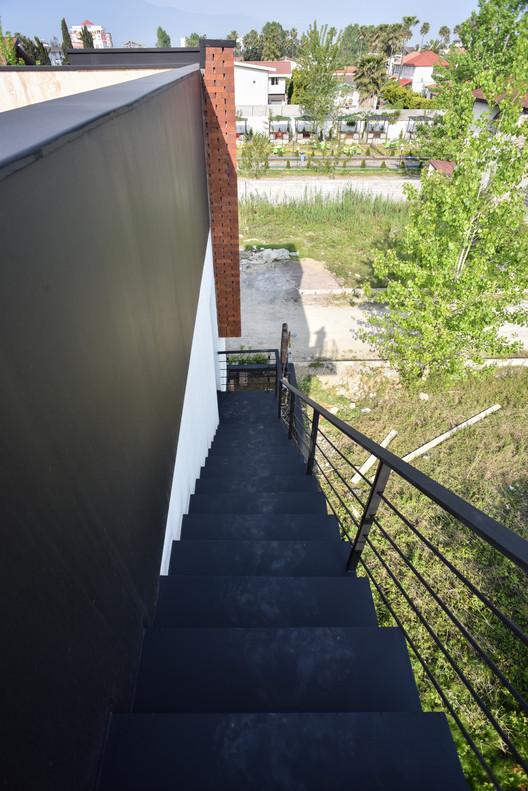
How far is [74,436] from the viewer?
1.07 metres

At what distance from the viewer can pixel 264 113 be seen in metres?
39.2

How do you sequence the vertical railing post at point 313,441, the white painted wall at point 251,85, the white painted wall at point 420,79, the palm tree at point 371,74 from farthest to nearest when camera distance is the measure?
1. the white painted wall at point 420,79
2. the palm tree at point 371,74
3. the white painted wall at point 251,85
4. the vertical railing post at point 313,441

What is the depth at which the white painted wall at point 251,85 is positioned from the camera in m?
39.2

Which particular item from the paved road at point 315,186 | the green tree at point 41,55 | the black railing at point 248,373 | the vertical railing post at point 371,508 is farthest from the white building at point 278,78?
the vertical railing post at point 371,508

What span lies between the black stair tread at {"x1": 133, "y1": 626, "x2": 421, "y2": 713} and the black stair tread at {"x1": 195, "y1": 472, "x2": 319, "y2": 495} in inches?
90.5

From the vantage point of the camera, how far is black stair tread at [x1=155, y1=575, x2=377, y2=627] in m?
2.16

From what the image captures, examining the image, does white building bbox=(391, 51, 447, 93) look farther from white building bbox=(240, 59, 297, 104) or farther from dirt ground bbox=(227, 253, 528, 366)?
dirt ground bbox=(227, 253, 528, 366)

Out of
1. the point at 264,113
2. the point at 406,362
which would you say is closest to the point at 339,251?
the point at 406,362

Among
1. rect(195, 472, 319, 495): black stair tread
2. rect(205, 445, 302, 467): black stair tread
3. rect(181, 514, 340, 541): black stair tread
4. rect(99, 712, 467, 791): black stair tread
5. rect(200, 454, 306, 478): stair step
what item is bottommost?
rect(205, 445, 302, 467): black stair tread

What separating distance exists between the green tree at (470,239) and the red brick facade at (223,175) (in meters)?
2.88

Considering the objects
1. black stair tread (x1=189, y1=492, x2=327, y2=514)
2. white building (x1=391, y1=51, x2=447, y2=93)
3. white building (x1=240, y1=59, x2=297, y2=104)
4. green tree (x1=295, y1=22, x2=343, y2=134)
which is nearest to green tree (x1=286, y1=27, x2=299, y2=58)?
white building (x1=391, y1=51, x2=447, y2=93)

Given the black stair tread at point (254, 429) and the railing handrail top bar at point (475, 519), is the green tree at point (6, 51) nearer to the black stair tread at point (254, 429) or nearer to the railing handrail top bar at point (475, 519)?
the black stair tread at point (254, 429)

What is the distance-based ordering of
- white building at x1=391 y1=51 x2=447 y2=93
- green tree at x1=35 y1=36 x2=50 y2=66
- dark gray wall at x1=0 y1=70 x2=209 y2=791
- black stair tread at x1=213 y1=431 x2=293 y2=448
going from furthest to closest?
white building at x1=391 y1=51 x2=447 y2=93, green tree at x1=35 y1=36 x2=50 y2=66, black stair tread at x1=213 y1=431 x2=293 y2=448, dark gray wall at x1=0 y1=70 x2=209 y2=791

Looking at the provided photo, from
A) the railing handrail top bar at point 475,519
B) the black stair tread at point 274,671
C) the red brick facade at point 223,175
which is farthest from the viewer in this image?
the red brick facade at point 223,175
